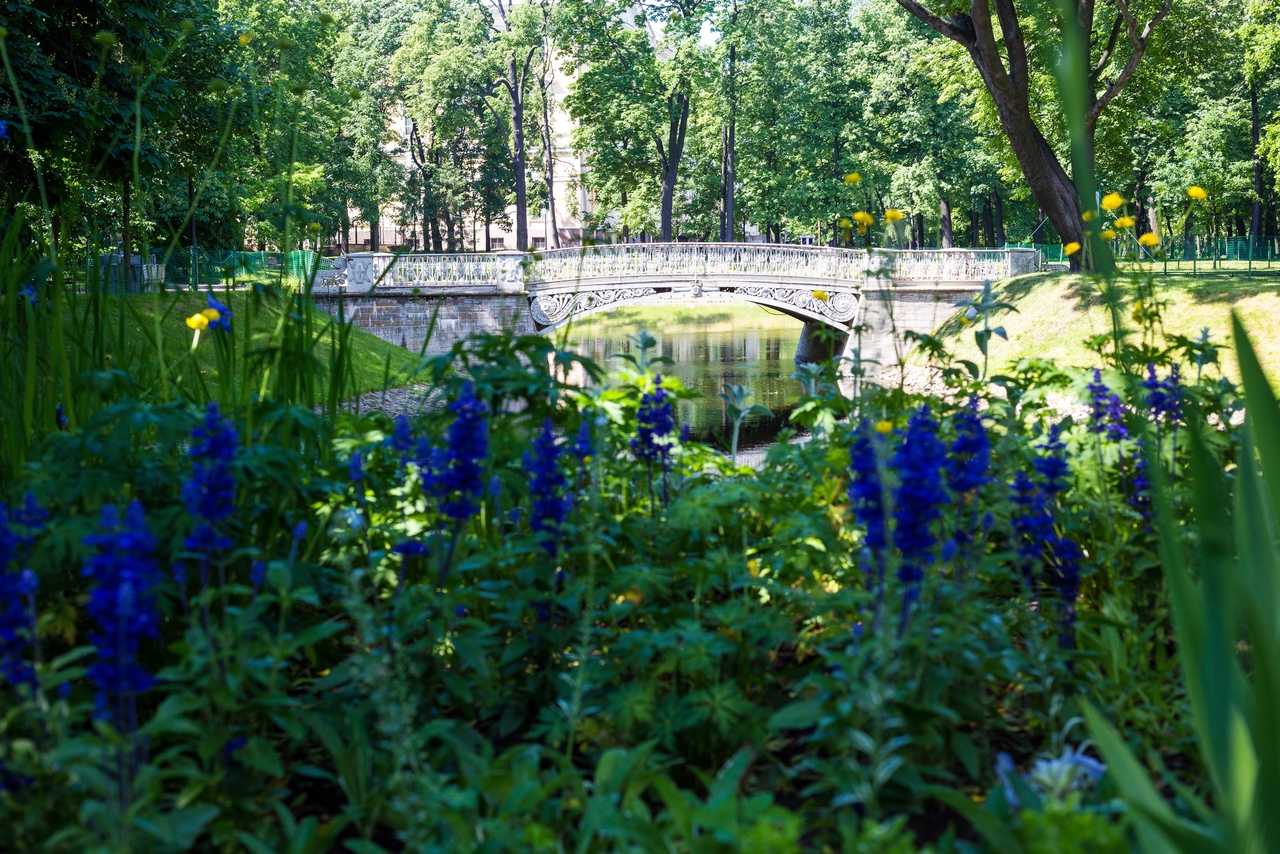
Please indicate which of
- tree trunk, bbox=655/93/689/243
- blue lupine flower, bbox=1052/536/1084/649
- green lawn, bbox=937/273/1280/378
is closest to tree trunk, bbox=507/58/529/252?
tree trunk, bbox=655/93/689/243

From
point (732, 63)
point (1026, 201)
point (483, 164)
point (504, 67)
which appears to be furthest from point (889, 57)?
point (483, 164)

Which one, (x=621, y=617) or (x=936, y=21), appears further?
(x=936, y=21)

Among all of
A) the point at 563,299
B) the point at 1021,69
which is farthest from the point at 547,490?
the point at 563,299

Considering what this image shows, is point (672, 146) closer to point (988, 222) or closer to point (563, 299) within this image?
point (563, 299)

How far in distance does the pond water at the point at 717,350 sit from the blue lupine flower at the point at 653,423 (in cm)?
917

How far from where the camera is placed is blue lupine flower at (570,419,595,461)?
6.93 feet

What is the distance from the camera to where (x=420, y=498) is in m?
2.38

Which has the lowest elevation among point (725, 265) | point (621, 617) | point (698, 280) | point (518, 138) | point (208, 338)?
point (621, 617)

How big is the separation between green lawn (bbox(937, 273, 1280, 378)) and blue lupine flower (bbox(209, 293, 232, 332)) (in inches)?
448

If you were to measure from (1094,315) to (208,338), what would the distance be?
44.8 feet

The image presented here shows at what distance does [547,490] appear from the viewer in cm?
205

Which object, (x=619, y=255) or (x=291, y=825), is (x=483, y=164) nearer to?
(x=619, y=255)

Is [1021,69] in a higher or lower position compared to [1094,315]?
Answer: higher

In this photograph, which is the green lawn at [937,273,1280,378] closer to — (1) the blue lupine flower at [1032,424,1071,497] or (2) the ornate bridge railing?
(2) the ornate bridge railing
